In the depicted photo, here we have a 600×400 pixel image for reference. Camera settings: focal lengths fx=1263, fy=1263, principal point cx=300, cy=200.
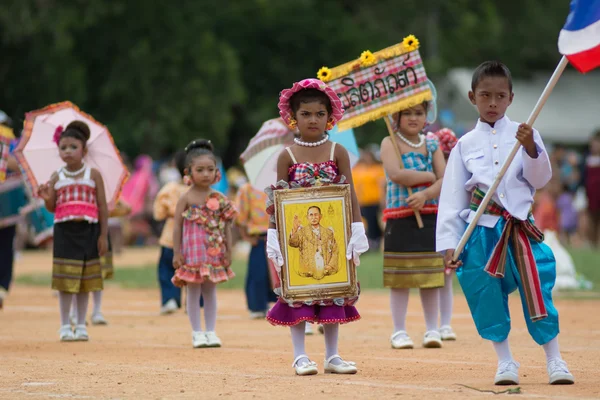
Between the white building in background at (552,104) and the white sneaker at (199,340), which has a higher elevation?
the white building in background at (552,104)

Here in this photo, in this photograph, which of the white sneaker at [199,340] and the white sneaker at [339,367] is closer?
the white sneaker at [339,367]

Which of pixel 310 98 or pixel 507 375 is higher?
pixel 310 98

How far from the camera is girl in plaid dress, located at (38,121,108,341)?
11.2 m

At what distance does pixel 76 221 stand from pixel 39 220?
12.8ft

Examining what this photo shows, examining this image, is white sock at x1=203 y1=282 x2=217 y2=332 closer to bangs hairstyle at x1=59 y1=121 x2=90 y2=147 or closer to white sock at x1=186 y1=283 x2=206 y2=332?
white sock at x1=186 y1=283 x2=206 y2=332

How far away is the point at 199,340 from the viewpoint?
34.7ft

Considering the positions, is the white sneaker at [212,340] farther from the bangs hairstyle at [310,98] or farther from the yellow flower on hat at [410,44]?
the yellow flower on hat at [410,44]

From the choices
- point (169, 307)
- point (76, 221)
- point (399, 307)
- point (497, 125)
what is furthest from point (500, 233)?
point (169, 307)

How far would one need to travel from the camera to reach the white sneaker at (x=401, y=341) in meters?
10.2

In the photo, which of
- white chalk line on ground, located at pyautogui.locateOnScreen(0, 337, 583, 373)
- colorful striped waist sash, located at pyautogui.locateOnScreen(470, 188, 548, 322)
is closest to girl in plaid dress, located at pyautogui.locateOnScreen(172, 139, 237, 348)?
white chalk line on ground, located at pyautogui.locateOnScreen(0, 337, 583, 373)

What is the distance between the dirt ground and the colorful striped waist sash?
507 mm

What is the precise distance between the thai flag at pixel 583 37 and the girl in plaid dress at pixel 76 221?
17.0ft

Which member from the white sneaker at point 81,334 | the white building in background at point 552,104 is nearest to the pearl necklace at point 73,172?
the white sneaker at point 81,334

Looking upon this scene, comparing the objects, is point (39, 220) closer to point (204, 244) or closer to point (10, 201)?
point (10, 201)
